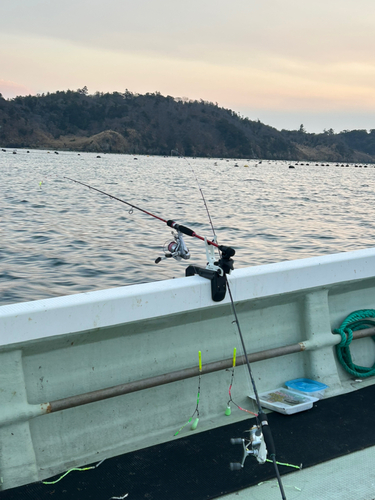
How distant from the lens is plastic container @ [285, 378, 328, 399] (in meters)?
3.41

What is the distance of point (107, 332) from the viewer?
2.90 meters

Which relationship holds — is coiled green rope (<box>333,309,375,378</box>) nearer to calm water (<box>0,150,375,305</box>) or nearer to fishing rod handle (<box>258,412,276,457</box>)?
fishing rod handle (<box>258,412,276,457</box>)

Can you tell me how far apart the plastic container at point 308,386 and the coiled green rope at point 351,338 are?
12.5 inches

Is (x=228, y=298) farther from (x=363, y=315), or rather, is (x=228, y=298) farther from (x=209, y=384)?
(x=363, y=315)

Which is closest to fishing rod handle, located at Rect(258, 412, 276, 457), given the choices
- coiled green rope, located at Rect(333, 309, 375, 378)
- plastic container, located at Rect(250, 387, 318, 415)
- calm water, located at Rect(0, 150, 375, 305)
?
plastic container, located at Rect(250, 387, 318, 415)

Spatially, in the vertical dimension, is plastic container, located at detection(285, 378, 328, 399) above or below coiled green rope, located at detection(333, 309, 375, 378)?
below

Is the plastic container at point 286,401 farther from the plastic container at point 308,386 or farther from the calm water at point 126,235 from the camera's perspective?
the calm water at point 126,235

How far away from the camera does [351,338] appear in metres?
3.60

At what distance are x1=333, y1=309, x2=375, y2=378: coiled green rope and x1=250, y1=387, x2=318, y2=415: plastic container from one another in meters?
0.47

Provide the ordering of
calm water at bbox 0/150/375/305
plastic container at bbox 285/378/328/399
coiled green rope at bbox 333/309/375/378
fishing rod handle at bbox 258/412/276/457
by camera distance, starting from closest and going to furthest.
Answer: fishing rod handle at bbox 258/412/276/457 < plastic container at bbox 285/378/328/399 < coiled green rope at bbox 333/309/375/378 < calm water at bbox 0/150/375/305

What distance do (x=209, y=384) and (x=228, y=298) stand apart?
0.57 meters

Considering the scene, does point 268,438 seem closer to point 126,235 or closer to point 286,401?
point 286,401

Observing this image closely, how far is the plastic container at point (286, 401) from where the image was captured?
3.21m

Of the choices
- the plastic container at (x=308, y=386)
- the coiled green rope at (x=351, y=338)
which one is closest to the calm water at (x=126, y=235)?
the coiled green rope at (x=351, y=338)
